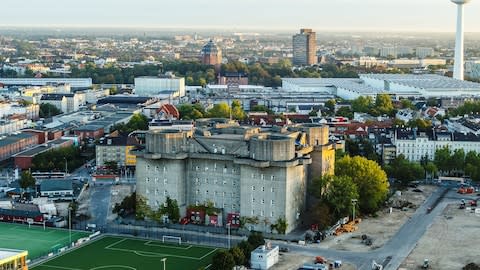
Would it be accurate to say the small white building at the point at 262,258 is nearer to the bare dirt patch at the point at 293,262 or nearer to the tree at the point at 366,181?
the bare dirt patch at the point at 293,262

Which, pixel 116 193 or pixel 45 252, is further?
pixel 116 193

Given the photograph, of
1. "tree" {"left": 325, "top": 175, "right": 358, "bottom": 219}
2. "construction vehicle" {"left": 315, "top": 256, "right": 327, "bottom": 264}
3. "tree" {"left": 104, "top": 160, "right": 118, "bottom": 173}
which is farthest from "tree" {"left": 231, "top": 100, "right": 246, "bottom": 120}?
"construction vehicle" {"left": 315, "top": 256, "right": 327, "bottom": 264}

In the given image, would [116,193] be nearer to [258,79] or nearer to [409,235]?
[409,235]

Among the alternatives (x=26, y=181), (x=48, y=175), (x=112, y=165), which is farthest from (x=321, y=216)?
(x=48, y=175)

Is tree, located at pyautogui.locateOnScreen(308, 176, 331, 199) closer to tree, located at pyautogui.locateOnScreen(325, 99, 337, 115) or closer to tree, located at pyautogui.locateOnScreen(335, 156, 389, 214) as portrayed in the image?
tree, located at pyautogui.locateOnScreen(335, 156, 389, 214)

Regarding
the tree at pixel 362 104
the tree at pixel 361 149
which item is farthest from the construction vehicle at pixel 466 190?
the tree at pixel 362 104

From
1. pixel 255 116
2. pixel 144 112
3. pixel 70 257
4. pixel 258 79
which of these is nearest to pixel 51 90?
pixel 144 112
